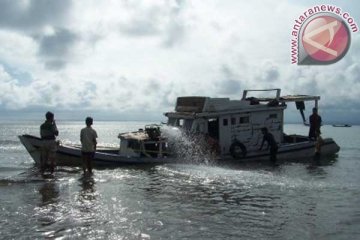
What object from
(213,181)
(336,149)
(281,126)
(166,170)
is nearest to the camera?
(213,181)

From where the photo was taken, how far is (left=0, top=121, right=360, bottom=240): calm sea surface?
941cm

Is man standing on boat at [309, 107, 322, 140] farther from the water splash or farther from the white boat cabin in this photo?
the water splash

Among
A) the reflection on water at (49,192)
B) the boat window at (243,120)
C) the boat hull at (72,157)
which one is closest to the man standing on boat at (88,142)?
the reflection on water at (49,192)

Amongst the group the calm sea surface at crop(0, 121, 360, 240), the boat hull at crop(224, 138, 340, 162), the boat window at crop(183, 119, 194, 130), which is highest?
the boat window at crop(183, 119, 194, 130)

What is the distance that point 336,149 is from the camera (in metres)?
29.8

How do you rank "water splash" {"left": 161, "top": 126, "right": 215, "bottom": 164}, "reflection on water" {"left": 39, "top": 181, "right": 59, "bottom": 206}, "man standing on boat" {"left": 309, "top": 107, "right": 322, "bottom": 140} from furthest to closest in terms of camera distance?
"man standing on boat" {"left": 309, "top": 107, "right": 322, "bottom": 140}
"water splash" {"left": 161, "top": 126, "right": 215, "bottom": 164}
"reflection on water" {"left": 39, "top": 181, "right": 59, "bottom": 206}

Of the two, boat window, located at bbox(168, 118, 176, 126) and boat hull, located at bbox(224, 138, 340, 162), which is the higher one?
boat window, located at bbox(168, 118, 176, 126)

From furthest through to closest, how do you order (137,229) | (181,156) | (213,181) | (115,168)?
(181,156) < (115,168) < (213,181) < (137,229)

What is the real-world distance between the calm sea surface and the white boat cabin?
500 centimetres

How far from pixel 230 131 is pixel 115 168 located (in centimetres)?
686

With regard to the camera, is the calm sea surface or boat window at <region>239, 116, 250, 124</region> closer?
the calm sea surface

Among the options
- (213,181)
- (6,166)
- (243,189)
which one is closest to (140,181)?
(213,181)

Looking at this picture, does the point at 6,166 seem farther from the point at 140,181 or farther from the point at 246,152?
the point at 246,152

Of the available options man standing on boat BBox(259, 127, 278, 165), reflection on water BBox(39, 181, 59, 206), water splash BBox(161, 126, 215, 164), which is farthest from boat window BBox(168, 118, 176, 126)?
reflection on water BBox(39, 181, 59, 206)
